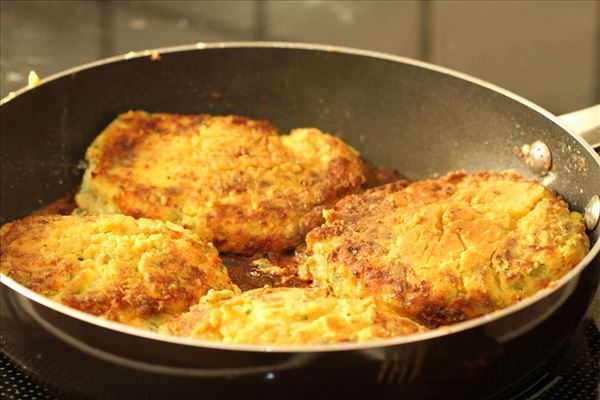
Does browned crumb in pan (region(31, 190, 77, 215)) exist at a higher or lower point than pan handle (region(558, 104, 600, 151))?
lower

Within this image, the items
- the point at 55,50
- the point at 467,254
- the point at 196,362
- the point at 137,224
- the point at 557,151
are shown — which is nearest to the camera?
the point at 196,362

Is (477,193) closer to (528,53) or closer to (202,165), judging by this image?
(202,165)

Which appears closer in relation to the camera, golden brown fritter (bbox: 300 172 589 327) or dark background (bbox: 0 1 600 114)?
golden brown fritter (bbox: 300 172 589 327)

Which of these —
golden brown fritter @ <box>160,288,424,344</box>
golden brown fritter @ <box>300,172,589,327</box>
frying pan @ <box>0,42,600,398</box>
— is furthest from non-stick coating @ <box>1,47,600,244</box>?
golden brown fritter @ <box>160,288,424,344</box>

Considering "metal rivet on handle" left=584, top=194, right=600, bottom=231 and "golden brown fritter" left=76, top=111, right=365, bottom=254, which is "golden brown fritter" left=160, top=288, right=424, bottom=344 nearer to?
"golden brown fritter" left=76, top=111, right=365, bottom=254

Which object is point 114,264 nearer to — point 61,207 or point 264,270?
point 264,270

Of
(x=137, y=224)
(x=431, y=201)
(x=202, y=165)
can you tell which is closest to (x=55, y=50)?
(x=202, y=165)

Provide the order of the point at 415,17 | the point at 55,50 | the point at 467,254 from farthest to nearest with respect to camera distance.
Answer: the point at 415,17 → the point at 55,50 → the point at 467,254
